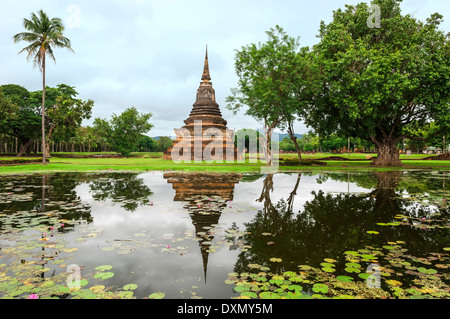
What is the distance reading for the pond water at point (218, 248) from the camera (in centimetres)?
344

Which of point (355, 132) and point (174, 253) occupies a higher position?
point (355, 132)

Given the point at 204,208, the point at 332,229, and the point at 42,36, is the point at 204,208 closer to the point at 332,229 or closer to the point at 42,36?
the point at 332,229

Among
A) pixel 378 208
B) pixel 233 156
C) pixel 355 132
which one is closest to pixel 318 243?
pixel 378 208

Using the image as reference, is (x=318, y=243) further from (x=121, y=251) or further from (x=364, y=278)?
(x=121, y=251)

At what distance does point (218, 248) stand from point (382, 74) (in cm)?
2376

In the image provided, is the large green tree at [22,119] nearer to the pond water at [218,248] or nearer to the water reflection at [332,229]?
the pond water at [218,248]

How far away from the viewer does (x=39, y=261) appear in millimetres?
4191

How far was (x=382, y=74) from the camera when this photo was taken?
22375 mm

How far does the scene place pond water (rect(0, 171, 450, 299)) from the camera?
3.44 metres

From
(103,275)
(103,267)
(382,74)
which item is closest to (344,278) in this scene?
(103,275)
